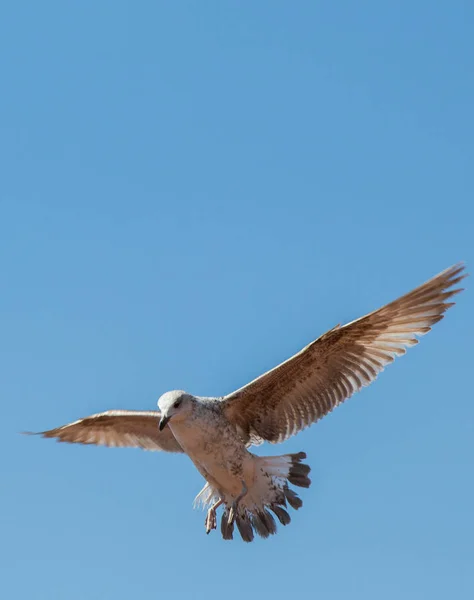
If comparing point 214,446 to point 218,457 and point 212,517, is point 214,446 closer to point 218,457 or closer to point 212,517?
point 218,457

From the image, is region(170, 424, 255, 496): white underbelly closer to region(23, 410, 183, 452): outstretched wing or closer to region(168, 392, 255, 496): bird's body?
region(168, 392, 255, 496): bird's body

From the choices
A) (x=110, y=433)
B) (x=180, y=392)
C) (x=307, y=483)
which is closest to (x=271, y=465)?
(x=307, y=483)

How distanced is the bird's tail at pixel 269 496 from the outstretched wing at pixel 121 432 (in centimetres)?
139

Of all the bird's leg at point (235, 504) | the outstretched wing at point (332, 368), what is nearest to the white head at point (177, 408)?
the outstretched wing at point (332, 368)

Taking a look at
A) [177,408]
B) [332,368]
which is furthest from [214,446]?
[332,368]

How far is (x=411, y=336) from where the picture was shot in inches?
540

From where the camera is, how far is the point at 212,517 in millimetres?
14055

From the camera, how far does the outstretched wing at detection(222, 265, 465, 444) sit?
13594 millimetres

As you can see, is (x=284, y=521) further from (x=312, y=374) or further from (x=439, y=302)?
(x=439, y=302)

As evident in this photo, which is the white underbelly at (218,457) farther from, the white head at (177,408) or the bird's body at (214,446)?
the white head at (177,408)

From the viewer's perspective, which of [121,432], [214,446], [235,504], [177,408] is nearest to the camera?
[177,408]

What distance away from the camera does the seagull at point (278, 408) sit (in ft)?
44.5

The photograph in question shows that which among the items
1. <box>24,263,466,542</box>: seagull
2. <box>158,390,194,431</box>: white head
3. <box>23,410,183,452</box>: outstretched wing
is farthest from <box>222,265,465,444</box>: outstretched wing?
<box>23,410,183,452</box>: outstretched wing

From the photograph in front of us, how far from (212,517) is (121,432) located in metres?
2.09
